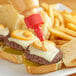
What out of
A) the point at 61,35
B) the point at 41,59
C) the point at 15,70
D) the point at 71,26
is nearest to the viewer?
the point at 41,59

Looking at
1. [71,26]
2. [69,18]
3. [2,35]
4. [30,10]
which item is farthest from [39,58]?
[69,18]

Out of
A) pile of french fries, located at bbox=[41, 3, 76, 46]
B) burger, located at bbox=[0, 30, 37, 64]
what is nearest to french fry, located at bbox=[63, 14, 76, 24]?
pile of french fries, located at bbox=[41, 3, 76, 46]

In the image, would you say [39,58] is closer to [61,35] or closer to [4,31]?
[61,35]

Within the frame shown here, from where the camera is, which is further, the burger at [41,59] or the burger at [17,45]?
the burger at [17,45]

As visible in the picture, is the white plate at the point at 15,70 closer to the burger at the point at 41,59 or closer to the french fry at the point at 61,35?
the burger at the point at 41,59

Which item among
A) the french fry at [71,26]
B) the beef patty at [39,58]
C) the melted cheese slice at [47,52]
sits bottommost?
the french fry at [71,26]

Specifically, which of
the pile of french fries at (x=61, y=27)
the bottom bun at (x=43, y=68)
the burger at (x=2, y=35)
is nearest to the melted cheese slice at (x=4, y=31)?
the burger at (x=2, y=35)
